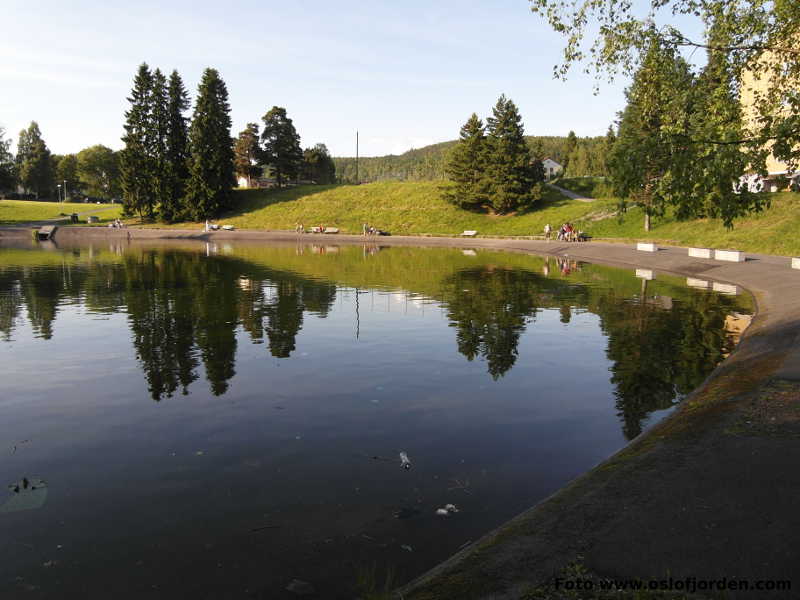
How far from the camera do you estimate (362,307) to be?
74.5ft

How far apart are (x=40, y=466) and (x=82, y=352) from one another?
7.62 meters

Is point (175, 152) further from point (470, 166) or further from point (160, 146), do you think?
point (470, 166)

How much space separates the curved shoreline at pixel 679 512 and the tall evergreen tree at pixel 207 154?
272ft

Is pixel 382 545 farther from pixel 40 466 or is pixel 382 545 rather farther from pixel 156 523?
pixel 40 466

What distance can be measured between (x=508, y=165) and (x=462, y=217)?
9.00m

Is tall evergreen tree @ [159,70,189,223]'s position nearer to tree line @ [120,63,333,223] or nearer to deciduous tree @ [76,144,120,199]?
tree line @ [120,63,333,223]

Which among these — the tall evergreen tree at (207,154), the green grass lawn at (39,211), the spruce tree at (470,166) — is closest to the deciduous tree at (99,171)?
the green grass lawn at (39,211)

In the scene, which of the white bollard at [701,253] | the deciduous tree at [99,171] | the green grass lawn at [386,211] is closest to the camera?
the white bollard at [701,253]

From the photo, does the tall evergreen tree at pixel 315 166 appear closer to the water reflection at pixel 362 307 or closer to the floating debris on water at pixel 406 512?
the water reflection at pixel 362 307

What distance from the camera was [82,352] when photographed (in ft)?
50.7

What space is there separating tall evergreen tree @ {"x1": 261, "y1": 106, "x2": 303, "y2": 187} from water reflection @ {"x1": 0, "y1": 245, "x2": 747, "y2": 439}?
213ft

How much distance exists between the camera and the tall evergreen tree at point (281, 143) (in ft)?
332

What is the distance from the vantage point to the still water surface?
643 centimetres

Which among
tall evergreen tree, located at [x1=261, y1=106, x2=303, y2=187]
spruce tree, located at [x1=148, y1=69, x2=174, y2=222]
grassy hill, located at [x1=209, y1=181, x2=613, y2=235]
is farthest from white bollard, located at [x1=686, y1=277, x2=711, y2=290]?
tall evergreen tree, located at [x1=261, y1=106, x2=303, y2=187]
